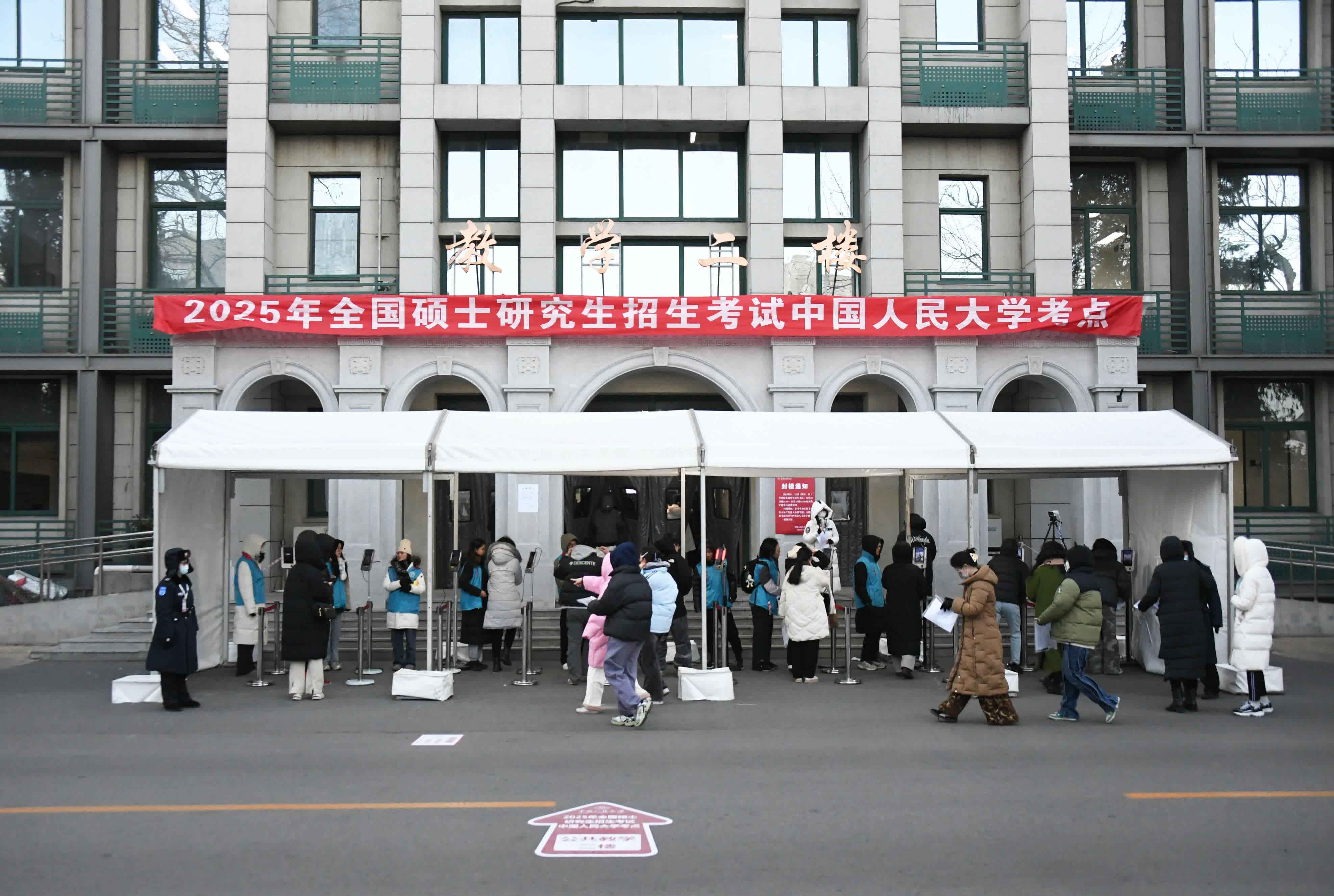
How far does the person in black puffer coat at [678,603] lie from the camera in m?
14.3

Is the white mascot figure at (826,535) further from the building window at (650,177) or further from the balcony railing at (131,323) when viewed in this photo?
the balcony railing at (131,323)

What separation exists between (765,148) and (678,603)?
1030 cm

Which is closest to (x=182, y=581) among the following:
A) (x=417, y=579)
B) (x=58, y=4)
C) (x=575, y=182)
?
(x=417, y=579)

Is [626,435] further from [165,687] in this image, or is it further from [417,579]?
[165,687]

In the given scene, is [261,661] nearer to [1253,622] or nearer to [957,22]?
[1253,622]

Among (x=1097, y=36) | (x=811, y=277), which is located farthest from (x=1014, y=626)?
(x=1097, y=36)

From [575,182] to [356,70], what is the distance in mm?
4543

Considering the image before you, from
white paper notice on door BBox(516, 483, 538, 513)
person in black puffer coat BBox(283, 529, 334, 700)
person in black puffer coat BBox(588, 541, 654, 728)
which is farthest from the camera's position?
white paper notice on door BBox(516, 483, 538, 513)

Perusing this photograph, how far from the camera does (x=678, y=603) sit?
46.6ft

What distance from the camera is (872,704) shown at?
12.8 meters

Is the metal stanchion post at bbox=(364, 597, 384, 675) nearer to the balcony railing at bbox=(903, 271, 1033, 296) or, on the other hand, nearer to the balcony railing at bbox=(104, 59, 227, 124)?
the balcony railing at bbox=(903, 271, 1033, 296)

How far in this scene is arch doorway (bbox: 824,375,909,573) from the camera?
872 inches

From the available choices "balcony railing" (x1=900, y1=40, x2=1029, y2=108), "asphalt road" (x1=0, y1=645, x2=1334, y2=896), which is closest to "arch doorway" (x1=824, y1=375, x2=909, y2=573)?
"balcony railing" (x1=900, y1=40, x2=1029, y2=108)

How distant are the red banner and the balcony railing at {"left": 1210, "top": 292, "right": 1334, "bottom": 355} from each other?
4.69 metres
